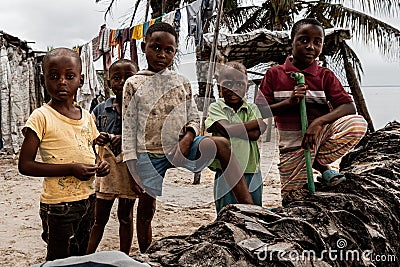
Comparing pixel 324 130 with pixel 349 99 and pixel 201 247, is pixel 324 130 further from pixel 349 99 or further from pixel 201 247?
pixel 201 247

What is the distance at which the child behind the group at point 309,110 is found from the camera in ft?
8.27

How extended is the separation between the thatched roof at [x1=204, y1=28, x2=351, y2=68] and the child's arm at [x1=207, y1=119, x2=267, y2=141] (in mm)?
5673

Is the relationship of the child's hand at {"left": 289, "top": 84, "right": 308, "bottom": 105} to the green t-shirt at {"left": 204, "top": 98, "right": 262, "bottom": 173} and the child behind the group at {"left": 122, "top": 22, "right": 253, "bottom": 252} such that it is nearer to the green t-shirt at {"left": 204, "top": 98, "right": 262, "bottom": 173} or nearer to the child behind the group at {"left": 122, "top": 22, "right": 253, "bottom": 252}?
the green t-shirt at {"left": 204, "top": 98, "right": 262, "bottom": 173}

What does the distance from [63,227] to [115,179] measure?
827 millimetres

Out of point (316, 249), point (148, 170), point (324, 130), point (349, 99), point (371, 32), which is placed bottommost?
point (316, 249)

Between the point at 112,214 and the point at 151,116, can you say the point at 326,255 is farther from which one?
the point at 112,214

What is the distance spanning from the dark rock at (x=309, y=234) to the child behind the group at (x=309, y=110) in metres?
0.26

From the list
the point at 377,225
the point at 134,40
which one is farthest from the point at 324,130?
the point at 134,40

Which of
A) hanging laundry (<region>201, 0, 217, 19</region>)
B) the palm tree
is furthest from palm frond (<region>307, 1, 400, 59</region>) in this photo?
hanging laundry (<region>201, 0, 217, 19</region>)

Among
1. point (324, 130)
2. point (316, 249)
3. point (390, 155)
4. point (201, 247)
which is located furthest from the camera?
point (390, 155)

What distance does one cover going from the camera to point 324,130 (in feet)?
8.64

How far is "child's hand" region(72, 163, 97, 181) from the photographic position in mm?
2100

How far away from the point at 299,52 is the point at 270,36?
6198 mm

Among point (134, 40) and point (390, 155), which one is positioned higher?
point (134, 40)
